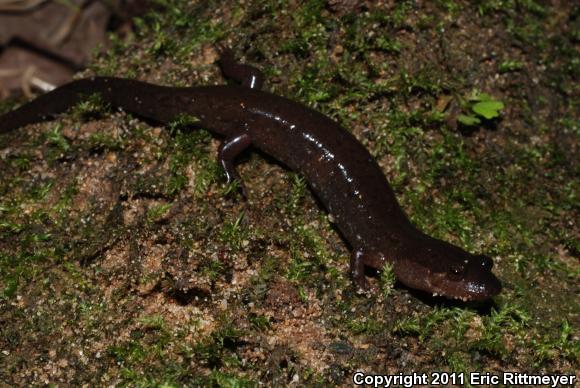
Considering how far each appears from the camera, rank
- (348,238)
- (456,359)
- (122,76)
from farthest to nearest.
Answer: (122,76) < (348,238) < (456,359)

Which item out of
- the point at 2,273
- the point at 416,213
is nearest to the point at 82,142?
the point at 2,273

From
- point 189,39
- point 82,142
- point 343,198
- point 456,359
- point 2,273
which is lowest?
point 456,359

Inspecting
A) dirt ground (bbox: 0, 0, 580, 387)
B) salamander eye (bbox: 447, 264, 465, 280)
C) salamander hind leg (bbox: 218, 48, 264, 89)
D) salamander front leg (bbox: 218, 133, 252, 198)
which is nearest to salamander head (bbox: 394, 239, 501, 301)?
salamander eye (bbox: 447, 264, 465, 280)

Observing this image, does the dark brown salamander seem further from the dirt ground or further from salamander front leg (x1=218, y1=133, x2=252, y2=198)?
the dirt ground

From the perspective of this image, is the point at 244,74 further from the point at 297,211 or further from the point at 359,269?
the point at 359,269

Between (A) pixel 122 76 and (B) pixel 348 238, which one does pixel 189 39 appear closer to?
(A) pixel 122 76
